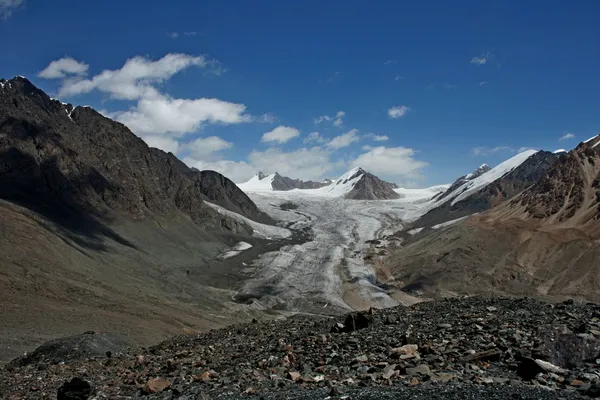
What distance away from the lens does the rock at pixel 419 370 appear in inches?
488

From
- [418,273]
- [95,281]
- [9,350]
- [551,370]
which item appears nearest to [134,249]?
[95,281]

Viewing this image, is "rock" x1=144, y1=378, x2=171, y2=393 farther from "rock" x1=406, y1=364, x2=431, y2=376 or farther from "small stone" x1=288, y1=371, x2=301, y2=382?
"rock" x1=406, y1=364, x2=431, y2=376

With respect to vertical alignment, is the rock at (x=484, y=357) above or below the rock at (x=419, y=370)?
above

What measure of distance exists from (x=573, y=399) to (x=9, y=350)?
96.0 feet

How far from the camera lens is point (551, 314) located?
17.8m

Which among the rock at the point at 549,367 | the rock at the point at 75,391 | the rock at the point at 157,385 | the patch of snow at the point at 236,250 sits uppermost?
the patch of snow at the point at 236,250

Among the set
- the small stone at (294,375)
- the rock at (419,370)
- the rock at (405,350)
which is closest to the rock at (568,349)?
the rock at (419,370)

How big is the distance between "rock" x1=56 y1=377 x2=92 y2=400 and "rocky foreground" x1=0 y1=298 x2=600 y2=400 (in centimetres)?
3

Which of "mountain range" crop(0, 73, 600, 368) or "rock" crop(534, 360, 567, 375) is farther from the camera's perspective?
"mountain range" crop(0, 73, 600, 368)

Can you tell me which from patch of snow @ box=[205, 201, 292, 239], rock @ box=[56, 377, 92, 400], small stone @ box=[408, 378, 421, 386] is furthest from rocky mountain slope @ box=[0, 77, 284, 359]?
small stone @ box=[408, 378, 421, 386]

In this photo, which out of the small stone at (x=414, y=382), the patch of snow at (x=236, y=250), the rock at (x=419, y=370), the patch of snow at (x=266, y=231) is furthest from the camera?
the patch of snow at (x=266, y=231)

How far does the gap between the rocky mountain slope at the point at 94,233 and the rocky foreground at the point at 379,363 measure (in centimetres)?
1548

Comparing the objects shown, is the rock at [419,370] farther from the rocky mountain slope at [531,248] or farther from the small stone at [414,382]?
the rocky mountain slope at [531,248]

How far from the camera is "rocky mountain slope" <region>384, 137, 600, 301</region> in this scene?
89.6 meters
